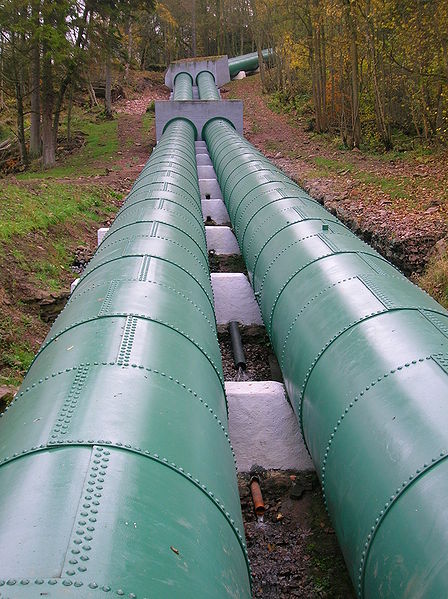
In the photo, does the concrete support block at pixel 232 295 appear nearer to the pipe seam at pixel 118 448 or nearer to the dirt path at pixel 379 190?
the dirt path at pixel 379 190

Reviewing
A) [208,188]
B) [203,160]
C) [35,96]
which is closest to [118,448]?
[208,188]

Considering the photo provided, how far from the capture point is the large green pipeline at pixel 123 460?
2.51 metres

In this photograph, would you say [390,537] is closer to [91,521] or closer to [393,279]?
[91,521]

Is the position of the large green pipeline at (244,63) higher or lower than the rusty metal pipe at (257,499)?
higher

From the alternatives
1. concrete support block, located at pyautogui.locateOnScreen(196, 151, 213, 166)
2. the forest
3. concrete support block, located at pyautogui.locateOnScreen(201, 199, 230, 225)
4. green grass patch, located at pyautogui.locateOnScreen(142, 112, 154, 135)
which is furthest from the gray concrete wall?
concrete support block, located at pyautogui.locateOnScreen(201, 199, 230, 225)

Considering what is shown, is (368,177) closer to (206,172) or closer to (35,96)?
(206,172)

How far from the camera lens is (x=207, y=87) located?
124ft

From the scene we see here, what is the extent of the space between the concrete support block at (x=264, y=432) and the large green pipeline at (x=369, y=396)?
32.1 inches

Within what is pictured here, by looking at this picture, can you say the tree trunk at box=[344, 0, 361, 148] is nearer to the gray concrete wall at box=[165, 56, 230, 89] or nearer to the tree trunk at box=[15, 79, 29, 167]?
the tree trunk at box=[15, 79, 29, 167]

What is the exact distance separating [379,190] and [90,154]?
16.1 metres

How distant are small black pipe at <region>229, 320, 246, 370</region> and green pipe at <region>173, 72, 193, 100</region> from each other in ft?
80.3

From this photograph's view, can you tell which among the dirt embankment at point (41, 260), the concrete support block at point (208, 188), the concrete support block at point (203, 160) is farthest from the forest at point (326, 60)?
the concrete support block at point (208, 188)

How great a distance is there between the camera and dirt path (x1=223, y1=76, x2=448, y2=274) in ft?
40.4

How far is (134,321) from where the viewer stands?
478 cm
